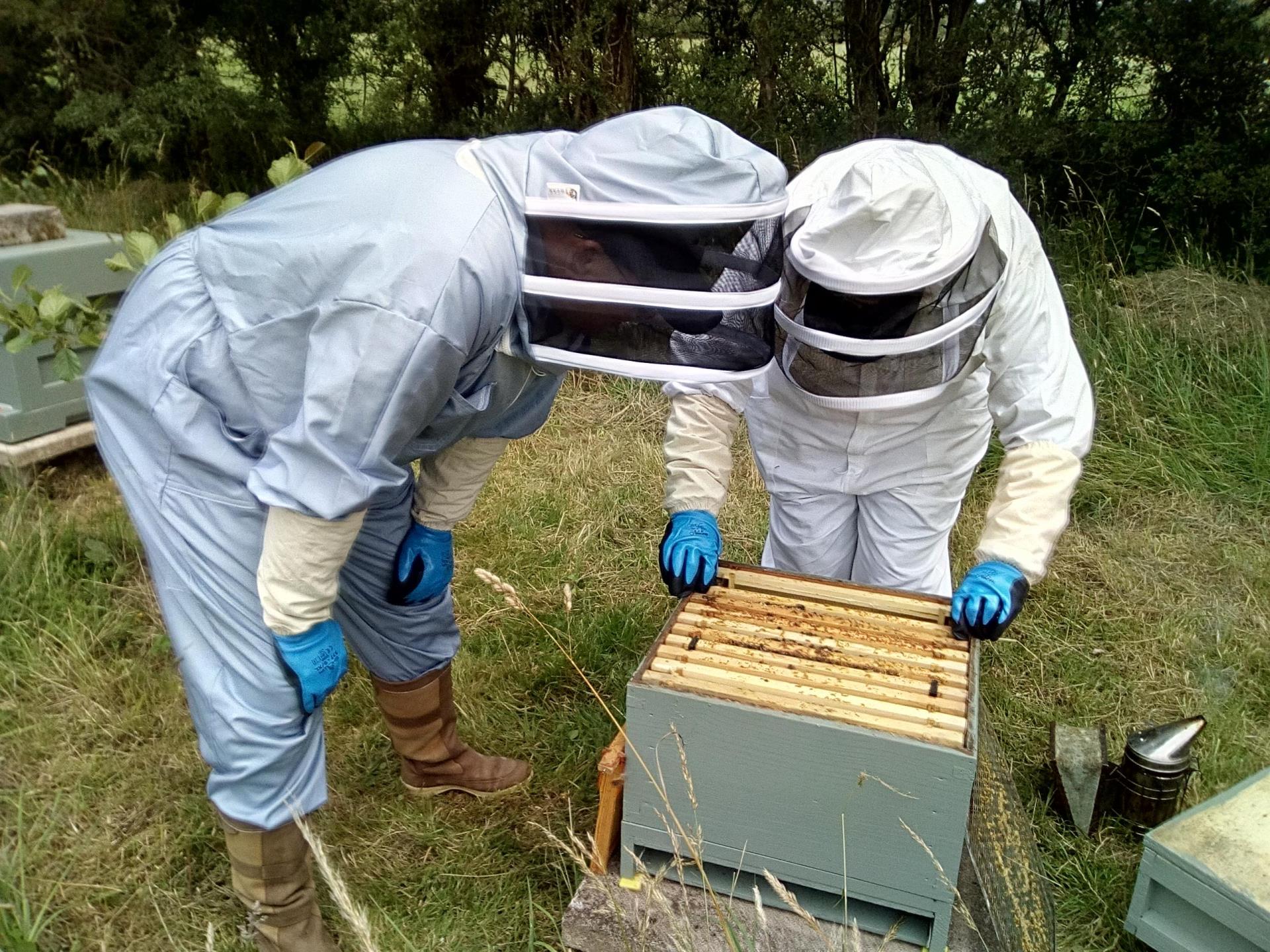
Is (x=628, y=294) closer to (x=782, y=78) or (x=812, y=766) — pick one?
(x=812, y=766)

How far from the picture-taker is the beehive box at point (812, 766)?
1.80 m

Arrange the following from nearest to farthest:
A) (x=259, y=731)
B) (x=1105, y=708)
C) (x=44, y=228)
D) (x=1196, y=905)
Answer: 1. (x=259, y=731)
2. (x=1196, y=905)
3. (x=1105, y=708)
4. (x=44, y=228)

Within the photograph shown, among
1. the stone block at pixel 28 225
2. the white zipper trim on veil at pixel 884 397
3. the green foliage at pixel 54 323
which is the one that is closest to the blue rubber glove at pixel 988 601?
the white zipper trim on veil at pixel 884 397

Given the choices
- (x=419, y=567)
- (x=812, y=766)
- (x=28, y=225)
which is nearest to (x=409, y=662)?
(x=419, y=567)

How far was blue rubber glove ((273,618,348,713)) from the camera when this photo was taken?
206 centimetres

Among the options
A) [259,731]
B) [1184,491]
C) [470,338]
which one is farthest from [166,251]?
[1184,491]

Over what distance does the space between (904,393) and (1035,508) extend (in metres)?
0.41

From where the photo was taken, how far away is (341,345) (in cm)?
175

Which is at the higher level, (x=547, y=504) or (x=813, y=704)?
(x=813, y=704)

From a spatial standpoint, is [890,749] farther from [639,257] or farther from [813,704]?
[639,257]

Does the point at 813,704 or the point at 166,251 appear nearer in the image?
the point at 813,704

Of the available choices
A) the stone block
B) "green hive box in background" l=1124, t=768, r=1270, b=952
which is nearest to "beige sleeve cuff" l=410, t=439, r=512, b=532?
"green hive box in background" l=1124, t=768, r=1270, b=952

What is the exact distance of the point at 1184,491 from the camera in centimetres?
462

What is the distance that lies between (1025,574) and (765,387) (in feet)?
2.90
